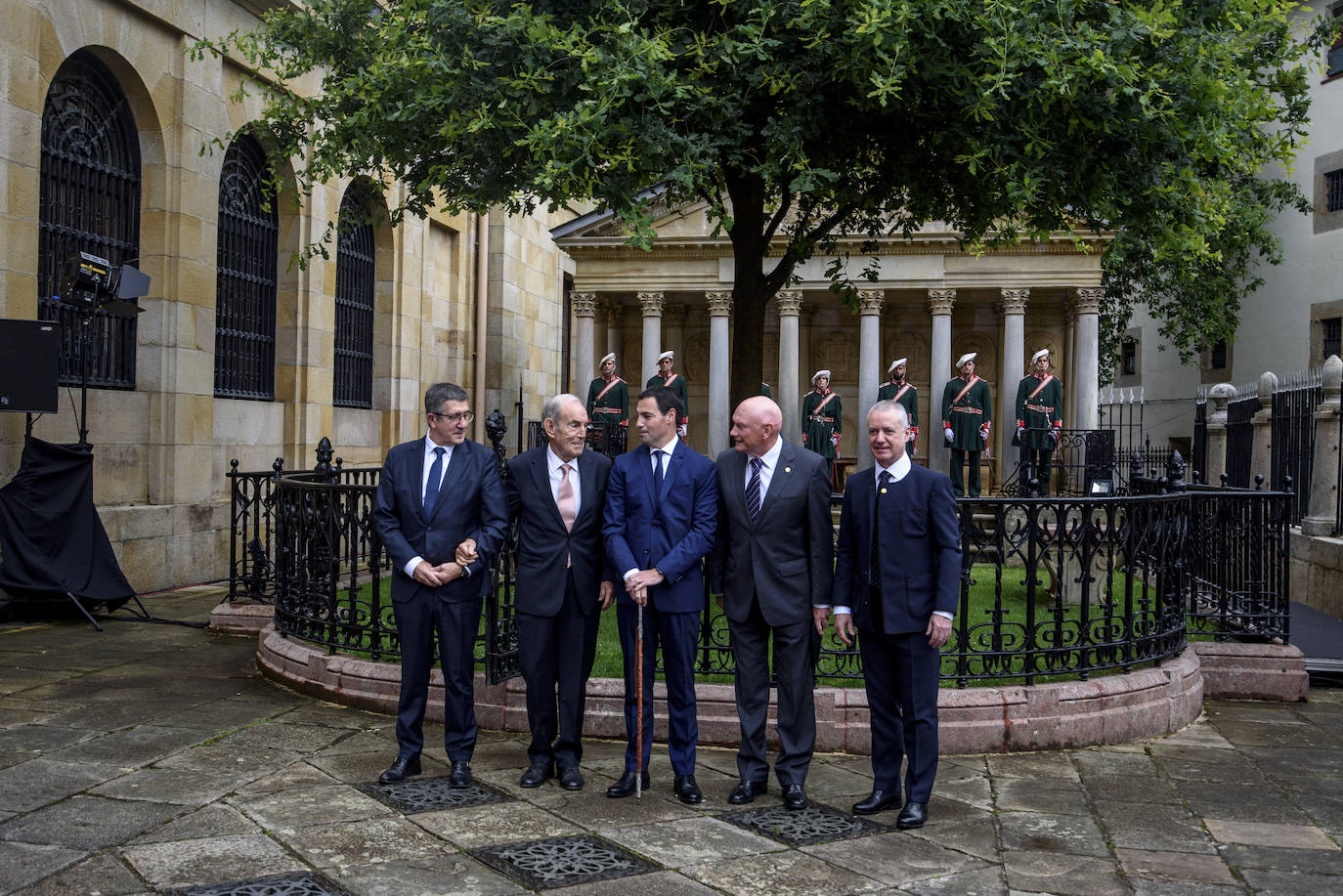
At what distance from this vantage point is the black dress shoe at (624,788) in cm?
562

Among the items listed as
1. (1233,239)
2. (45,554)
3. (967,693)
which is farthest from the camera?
(1233,239)

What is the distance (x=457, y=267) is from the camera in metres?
21.9

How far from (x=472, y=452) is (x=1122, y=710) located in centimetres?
425

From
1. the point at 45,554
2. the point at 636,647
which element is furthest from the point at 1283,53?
the point at 45,554

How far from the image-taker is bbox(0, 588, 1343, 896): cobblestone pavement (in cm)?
454

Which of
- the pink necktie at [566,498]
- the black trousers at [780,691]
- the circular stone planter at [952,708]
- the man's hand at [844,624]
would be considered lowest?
the circular stone planter at [952,708]

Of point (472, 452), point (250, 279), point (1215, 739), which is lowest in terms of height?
point (1215, 739)

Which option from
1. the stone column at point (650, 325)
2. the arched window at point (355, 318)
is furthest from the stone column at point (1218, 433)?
the arched window at point (355, 318)

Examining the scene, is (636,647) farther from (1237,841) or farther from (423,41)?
(423,41)

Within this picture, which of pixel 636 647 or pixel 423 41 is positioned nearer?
pixel 636 647

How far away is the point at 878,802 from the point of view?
5.50 meters

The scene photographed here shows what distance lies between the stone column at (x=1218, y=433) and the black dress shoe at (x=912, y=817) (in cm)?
1382

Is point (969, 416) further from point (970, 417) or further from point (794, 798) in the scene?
point (794, 798)

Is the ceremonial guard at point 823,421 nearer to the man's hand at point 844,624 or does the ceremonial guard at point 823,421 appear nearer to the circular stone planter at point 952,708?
the circular stone planter at point 952,708
